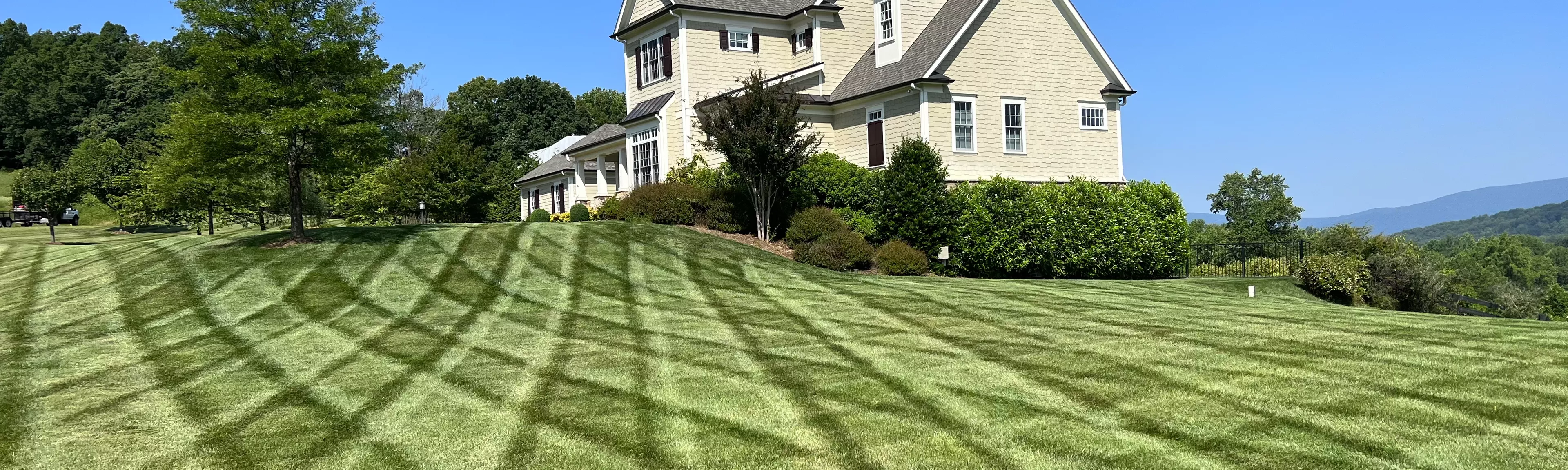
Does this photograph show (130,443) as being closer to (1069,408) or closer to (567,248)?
(1069,408)

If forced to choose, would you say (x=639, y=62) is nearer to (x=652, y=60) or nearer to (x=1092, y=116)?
(x=652, y=60)

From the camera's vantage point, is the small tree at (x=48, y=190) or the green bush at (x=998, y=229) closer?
the green bush at (x=998, y=229)

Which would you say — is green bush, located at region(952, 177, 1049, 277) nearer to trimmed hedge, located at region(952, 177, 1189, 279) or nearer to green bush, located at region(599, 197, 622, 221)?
trimmed hedge, located at region(952, 177, 1189, 279)

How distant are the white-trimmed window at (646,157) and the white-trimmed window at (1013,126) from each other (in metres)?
11.4

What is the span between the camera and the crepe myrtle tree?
934 inches

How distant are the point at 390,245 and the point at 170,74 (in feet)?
18.5

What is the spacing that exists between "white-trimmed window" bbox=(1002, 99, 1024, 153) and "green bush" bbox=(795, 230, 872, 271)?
736cm

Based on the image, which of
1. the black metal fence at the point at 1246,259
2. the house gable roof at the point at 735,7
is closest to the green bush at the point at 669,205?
the house gable roof at the point at 735,7

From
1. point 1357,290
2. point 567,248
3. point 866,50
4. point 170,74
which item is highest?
point 866,50

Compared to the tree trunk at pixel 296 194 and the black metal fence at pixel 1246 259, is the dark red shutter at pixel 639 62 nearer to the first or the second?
the tree trunk at pixel 296 194

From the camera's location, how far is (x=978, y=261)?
78.2ft

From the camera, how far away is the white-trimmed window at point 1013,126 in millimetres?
27828

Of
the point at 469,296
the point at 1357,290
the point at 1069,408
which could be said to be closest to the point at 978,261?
the point at 1357,290

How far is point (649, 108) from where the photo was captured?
31703 millimetres
